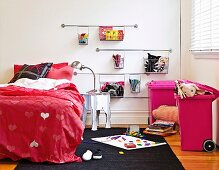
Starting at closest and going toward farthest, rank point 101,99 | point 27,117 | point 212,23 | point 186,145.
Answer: point 27,117, point 186,145, point 212,23, point 101,99

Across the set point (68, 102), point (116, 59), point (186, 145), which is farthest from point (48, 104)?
point (116, 59)

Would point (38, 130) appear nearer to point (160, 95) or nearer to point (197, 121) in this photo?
point (197, 121)

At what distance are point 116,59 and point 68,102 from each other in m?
1.74

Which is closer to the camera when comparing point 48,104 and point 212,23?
point 48,104

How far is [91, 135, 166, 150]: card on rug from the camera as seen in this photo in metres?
3.42

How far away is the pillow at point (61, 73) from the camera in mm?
4344

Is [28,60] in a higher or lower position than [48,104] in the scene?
higher

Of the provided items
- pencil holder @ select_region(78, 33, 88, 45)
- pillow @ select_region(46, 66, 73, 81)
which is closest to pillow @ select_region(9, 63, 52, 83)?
pillow @ select_region(46, 66, 73, 81)

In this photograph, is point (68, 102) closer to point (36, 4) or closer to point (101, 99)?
point (101, 99)

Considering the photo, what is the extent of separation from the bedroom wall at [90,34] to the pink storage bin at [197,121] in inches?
60.2

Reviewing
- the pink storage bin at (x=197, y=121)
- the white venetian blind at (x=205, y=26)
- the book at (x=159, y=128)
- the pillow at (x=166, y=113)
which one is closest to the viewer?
the pink storage bin at (x=197, y=121)

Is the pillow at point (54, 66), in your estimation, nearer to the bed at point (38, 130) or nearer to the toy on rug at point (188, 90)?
the bed at point (38, 130)

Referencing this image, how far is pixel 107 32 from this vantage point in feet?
15.3

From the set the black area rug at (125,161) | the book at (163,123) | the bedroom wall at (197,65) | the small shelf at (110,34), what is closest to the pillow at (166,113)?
the book at (163,123)
